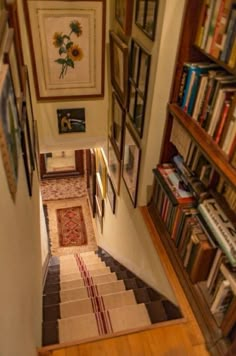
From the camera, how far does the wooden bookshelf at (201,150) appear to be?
1.42 metres

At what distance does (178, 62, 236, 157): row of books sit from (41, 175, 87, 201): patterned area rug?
12.9ft

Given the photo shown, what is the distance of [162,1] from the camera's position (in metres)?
1.53

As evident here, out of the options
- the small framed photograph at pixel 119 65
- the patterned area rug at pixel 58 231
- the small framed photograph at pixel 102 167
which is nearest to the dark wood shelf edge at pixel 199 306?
the small framed photograph at pixel 119 65

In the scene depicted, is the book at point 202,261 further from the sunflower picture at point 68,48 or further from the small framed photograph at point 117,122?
the sunflower picture at point 68,48

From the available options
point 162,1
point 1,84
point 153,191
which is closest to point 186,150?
point 153,191

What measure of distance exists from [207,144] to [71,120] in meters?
1.68

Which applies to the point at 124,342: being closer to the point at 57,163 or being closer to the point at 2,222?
the point at 2,222

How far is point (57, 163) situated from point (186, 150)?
4.00m

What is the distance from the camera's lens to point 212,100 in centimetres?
149

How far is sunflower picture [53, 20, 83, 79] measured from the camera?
237cm

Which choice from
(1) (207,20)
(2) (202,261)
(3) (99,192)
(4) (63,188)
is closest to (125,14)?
(1) (207,20)

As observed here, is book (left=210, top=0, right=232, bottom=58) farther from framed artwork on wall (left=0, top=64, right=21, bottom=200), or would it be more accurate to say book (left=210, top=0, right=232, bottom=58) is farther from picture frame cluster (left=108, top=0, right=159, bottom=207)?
framed artwork on wall (left=0, top=64, right=21, bottom=200)

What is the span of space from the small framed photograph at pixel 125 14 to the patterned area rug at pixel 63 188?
11.9 ft

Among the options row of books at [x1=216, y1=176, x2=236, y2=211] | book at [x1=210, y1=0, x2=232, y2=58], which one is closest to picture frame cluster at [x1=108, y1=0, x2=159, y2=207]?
book at [x1=210, y1=0, x2=232, y2=58]
